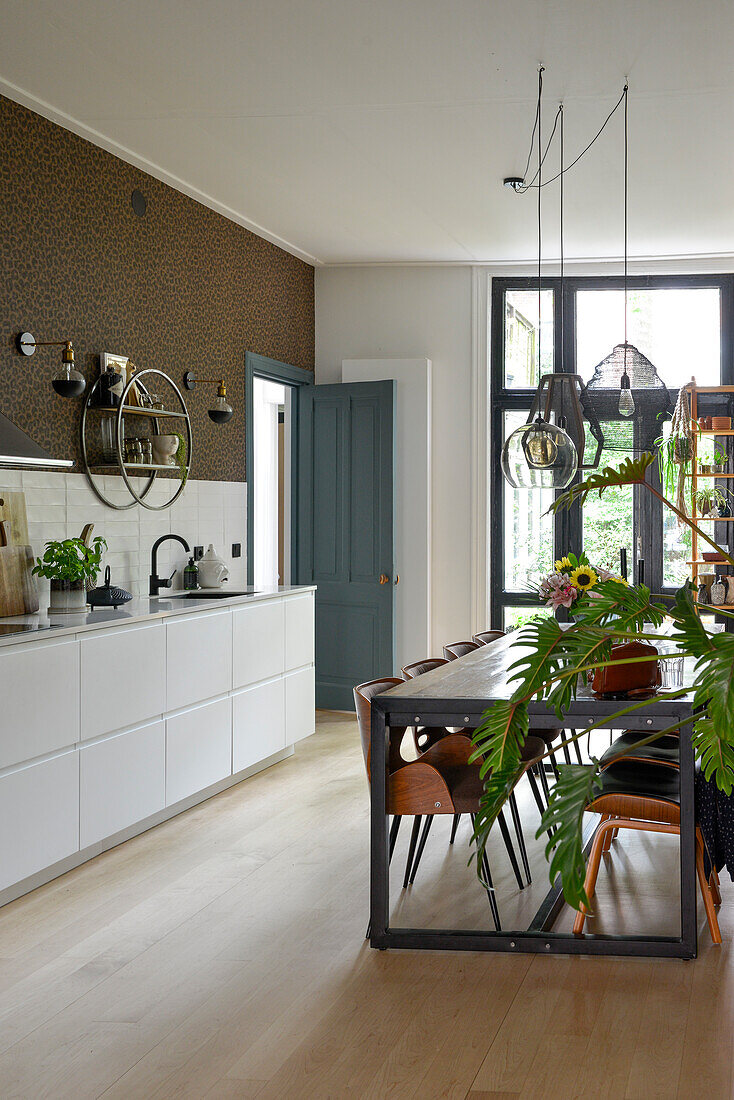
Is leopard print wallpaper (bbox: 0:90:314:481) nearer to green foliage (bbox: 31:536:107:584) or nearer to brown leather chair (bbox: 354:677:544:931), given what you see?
green foliage (bbox: 31:536:107:584)

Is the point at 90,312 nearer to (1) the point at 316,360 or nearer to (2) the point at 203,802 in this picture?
(2) the point at 203,802

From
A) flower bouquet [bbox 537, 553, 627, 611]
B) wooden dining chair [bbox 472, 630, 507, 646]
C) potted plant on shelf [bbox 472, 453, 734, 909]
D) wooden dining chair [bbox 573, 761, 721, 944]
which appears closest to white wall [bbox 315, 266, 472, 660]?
wooden dining chair [bbox 472, 630, 507, 646]

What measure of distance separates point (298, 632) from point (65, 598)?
1.94 meters

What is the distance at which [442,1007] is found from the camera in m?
3.05

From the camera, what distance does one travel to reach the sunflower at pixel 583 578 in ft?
14.0

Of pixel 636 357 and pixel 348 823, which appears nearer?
pixel 636 357

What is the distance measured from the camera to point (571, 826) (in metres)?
2.15

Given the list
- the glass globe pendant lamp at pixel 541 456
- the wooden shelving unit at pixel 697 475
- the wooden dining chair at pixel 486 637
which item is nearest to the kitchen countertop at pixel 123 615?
the wooden dining chair at pixel 486 637

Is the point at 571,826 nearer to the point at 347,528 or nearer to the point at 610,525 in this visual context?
the point at 347,528

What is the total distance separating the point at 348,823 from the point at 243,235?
12.5 ft

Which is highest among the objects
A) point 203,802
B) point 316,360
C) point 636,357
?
point 316,360

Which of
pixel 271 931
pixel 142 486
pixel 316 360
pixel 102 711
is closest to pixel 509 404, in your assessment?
pixel 316 360

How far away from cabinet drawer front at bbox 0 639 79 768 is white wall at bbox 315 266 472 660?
4216mm

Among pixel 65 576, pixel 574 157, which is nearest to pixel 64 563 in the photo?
pixel 65 576
